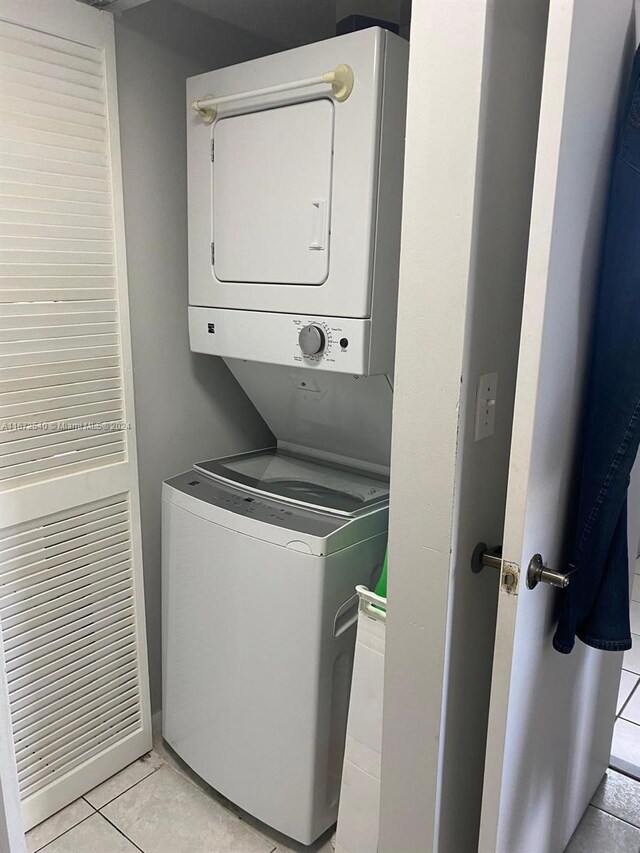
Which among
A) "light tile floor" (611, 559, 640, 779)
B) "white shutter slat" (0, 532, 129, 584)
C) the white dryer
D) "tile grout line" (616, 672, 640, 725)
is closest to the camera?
the white dryer

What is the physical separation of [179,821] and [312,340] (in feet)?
4.40

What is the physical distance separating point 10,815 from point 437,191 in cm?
148

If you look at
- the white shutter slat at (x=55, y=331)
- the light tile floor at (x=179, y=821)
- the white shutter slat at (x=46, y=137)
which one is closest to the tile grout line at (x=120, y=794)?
the light tile floor at (x=179, y=821)

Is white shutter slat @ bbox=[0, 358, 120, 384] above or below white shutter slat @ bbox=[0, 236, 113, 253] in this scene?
below

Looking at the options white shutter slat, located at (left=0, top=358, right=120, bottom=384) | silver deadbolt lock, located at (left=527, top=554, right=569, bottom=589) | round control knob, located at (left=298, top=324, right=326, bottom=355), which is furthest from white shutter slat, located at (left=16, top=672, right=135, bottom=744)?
silver deadbolt lock, located at (left=527, top=554, right=569, bottom=589)

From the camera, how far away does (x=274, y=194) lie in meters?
1.61

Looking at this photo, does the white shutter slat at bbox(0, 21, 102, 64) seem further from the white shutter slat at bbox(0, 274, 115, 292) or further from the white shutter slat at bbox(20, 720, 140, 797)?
the white shutter slat at bbox(20, 720, 140, 797)

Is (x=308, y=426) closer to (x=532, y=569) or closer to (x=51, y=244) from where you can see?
(x=51, y=244)

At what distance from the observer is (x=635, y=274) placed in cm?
113

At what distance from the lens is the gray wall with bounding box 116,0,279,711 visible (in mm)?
1784

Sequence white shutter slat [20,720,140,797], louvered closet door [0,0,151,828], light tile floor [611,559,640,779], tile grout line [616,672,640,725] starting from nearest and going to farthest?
1. louvered closet door [0,0,151,828]
2. white shutter slat [20,720,140,797]
3. light tile floor [611,559,640,779]
4. tile grout line [616,672,640,725]

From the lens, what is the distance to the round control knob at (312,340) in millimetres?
1573

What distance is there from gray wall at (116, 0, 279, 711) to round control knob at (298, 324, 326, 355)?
1.82ft

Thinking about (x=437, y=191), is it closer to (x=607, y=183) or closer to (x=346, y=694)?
(x=607, y=183)
